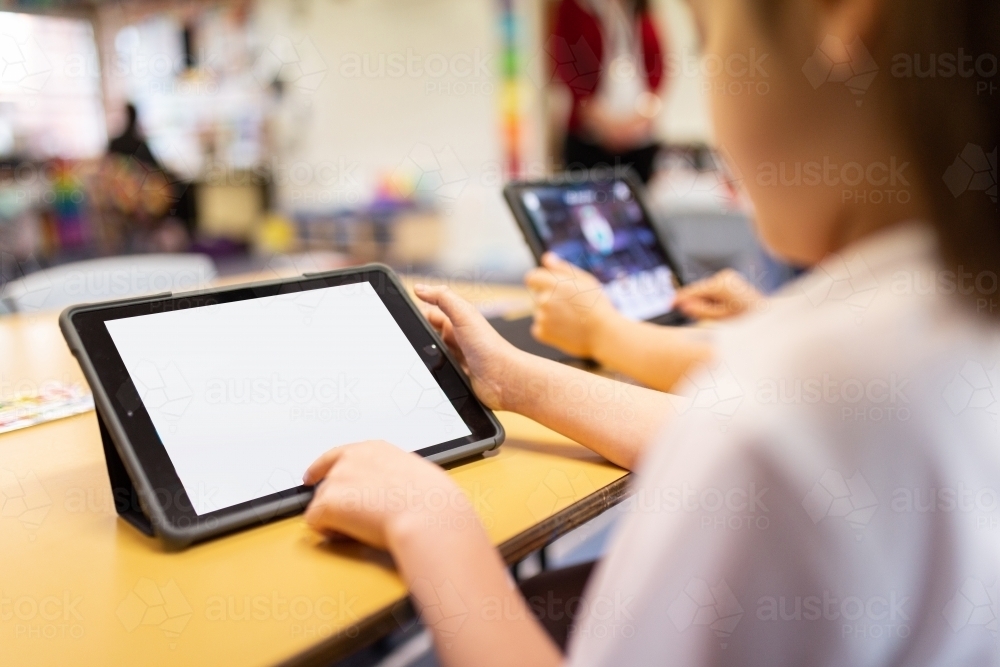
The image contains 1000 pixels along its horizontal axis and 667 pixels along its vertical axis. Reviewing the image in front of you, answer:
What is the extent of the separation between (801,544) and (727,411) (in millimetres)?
74

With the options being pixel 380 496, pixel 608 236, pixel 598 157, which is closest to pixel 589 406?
pixel 380 496

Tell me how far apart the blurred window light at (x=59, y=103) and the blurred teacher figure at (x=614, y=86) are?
13.6 feet

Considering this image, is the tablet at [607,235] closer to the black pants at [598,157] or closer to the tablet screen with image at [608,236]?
the tablet screen with image at [608,236]

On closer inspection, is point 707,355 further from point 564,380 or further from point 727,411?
point 727,411

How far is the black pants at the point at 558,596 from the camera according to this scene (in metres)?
0.78

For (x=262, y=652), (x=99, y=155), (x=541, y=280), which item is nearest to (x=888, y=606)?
(x=262, y=652)

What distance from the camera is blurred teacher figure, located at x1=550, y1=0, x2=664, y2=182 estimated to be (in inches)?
120

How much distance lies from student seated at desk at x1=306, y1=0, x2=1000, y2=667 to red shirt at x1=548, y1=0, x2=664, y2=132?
8.92 feet

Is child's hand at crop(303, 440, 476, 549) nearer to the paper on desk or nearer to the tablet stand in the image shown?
the tablet stand

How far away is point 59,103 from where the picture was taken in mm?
6125

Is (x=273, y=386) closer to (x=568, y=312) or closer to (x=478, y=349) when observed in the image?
(x=478, y=349)

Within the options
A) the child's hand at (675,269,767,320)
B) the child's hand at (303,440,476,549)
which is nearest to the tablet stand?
the child's hand at (303,440,476,549)

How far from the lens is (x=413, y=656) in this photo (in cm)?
148

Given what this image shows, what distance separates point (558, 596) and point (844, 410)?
22.5 inches
